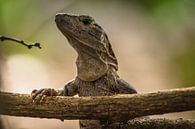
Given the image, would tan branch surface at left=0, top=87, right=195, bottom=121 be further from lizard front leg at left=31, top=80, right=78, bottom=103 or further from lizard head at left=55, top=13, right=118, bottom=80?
lizard head at left=55, top=13, right=118, bottom=80

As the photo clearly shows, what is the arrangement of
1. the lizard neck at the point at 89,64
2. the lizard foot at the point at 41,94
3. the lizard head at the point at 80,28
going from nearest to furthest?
the lizard foot at the point at 41,94 < the lizard head at the point at 80,28 < the lizard neck at the point at 89,64

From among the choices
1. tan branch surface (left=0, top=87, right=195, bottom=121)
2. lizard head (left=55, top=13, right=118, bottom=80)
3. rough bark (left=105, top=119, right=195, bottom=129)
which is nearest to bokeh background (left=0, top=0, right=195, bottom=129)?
lizard head (left=55, top=13, right=118, bottom=80)

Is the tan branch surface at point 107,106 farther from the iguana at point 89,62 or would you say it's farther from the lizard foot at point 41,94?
the iguana at point 89,62

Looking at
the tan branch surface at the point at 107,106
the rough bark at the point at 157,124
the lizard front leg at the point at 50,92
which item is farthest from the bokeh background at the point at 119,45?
the tan branch surface at the point at 107,106

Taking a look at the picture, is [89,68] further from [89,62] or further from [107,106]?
[107,106]

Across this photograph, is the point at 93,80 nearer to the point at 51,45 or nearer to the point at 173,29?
the point at 173,29

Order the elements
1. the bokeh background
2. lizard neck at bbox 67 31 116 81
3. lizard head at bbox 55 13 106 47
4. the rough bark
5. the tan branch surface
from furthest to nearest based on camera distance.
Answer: the bokeh background, lizard neck at bbox 67 31 116 81, lizard head at bbox 55 13 106 47, the rough bark, the tan branch surface
